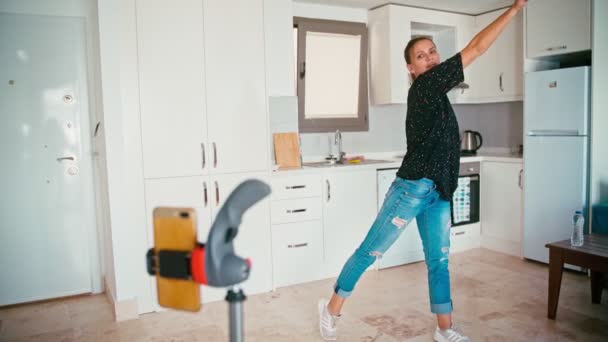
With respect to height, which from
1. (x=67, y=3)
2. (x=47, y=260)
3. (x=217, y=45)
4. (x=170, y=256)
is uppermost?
(x=67, y=3)

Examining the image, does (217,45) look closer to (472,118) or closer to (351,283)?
(351,283)

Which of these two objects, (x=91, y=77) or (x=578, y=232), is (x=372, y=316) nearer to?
(x=578, y=232)

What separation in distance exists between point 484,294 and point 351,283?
1346 millimetres

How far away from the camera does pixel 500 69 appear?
486 centimetres

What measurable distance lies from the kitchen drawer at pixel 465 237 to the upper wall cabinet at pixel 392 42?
1.33 metres

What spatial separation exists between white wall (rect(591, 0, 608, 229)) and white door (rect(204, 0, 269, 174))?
2.49 metres

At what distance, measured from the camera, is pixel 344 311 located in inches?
132

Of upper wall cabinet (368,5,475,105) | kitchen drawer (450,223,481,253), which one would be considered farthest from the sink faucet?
kitchen drawer (450,223,481,253)

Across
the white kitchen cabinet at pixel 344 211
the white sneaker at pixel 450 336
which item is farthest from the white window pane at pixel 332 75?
the white sneaker at pixel 450 336

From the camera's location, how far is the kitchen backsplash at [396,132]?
4688 millimetres

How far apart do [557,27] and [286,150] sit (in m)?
2.40

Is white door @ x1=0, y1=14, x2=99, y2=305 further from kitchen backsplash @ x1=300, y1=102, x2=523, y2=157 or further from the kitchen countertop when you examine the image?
kitchen backsplash @ x1=300, y1=102, x2=523, y2=157

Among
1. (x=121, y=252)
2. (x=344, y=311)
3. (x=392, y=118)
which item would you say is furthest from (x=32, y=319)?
(x=392, y=118)

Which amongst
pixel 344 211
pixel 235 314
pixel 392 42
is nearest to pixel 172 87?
pixel 344 211
